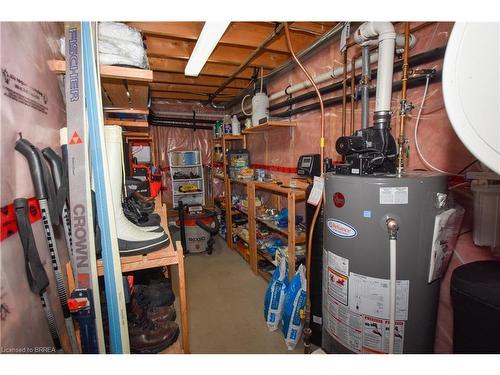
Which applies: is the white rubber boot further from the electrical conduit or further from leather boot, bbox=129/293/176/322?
the electrical conduit

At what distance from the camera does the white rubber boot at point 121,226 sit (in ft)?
3.30

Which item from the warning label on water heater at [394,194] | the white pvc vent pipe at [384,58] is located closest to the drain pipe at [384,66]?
the white pvc vent pipe at [384,58]

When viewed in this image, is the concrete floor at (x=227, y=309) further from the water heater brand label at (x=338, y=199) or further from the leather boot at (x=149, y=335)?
the water heater brand label at (x=338, y=199)

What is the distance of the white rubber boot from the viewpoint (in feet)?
3.30

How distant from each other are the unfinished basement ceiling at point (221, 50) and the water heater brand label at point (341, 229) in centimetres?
171

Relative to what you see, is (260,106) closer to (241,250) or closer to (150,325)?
(241,250)

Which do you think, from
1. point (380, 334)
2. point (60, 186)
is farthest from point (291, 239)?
point (60, 186)

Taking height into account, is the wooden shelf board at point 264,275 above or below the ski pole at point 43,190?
below

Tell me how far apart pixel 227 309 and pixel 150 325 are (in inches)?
52.2

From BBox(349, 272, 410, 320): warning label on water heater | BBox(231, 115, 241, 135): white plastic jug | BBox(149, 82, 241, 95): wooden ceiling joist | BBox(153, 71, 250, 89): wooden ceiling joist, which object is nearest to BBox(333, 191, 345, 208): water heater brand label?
BBox(349, 272, 410, 320): warning label on water heater

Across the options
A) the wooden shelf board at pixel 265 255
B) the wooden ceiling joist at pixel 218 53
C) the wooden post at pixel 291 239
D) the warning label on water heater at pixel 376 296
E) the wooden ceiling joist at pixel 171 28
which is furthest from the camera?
the wooden shelf board at pixel 265 255
